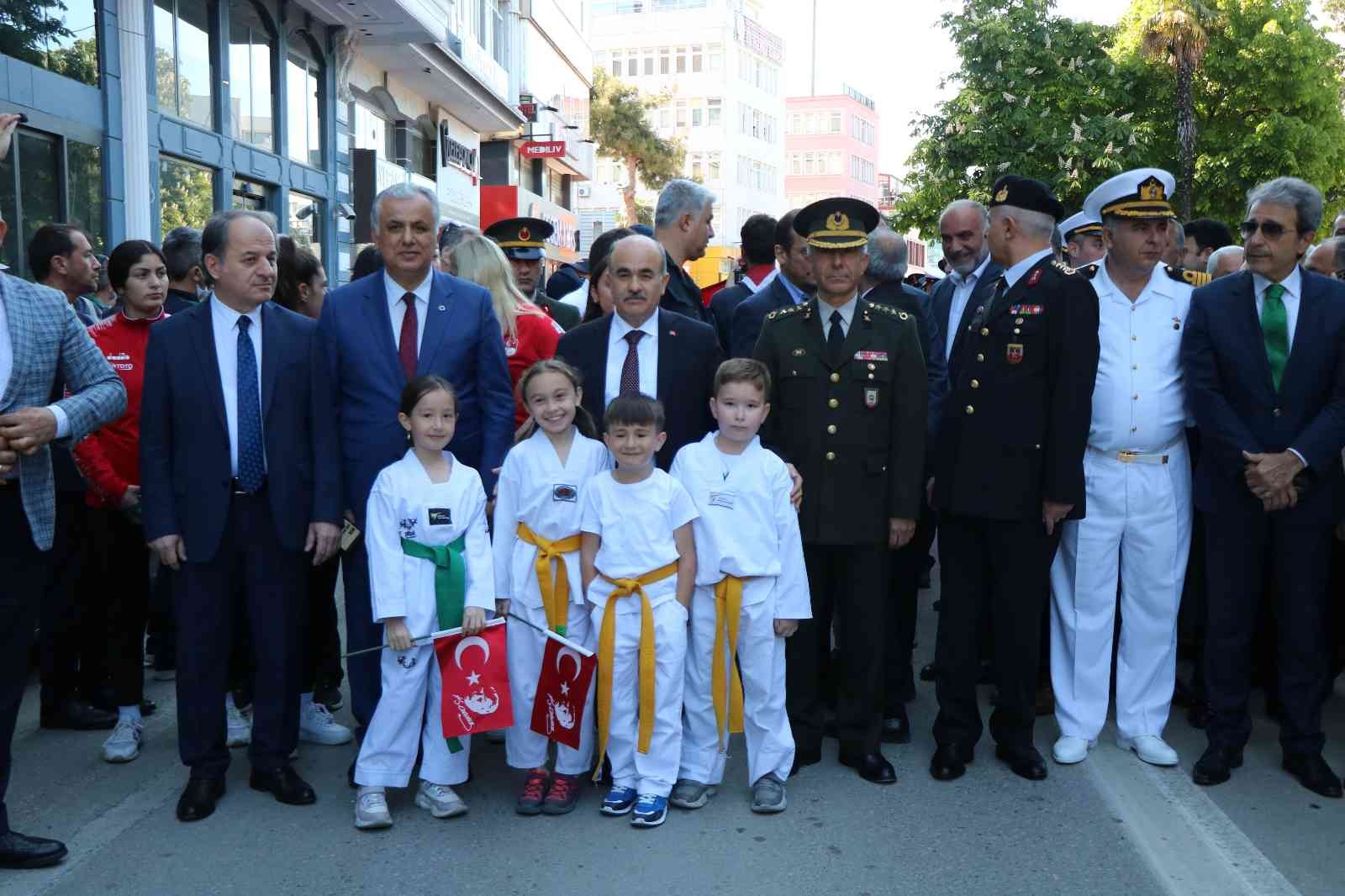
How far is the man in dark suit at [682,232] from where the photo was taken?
21.3ft

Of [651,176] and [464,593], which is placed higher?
[651,176]

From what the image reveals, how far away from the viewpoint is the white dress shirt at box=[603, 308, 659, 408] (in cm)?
516

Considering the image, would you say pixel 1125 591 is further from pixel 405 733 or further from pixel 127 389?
pixel 127 389

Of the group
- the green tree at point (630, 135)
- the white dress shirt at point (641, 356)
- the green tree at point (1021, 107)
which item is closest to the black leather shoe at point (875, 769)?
the white dress shirt at point (641, 356)

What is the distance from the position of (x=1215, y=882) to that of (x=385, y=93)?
24.6 metres

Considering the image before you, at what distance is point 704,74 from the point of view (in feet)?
256

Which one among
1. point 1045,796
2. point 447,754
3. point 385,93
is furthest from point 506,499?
point 385,93

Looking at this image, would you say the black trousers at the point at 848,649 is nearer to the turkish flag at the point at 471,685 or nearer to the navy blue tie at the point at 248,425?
the turkish flag at the point at 471,685

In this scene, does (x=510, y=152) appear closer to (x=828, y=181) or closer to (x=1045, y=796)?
(x=1045, y=796)

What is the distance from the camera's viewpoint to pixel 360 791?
4.57 metres

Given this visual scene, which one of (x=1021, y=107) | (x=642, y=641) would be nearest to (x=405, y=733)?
(x=642, y=641)

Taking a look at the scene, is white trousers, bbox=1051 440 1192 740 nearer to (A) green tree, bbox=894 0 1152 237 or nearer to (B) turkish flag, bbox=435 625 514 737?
(B) turkish flag, bbox=435 625 514 737

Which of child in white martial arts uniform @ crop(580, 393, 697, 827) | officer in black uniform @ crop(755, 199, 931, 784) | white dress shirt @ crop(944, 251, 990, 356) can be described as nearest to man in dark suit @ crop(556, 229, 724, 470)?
officer in black uniform @ crop(755, 199, 931, 784)

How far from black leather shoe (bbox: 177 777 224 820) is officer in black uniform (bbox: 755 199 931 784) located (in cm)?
225
